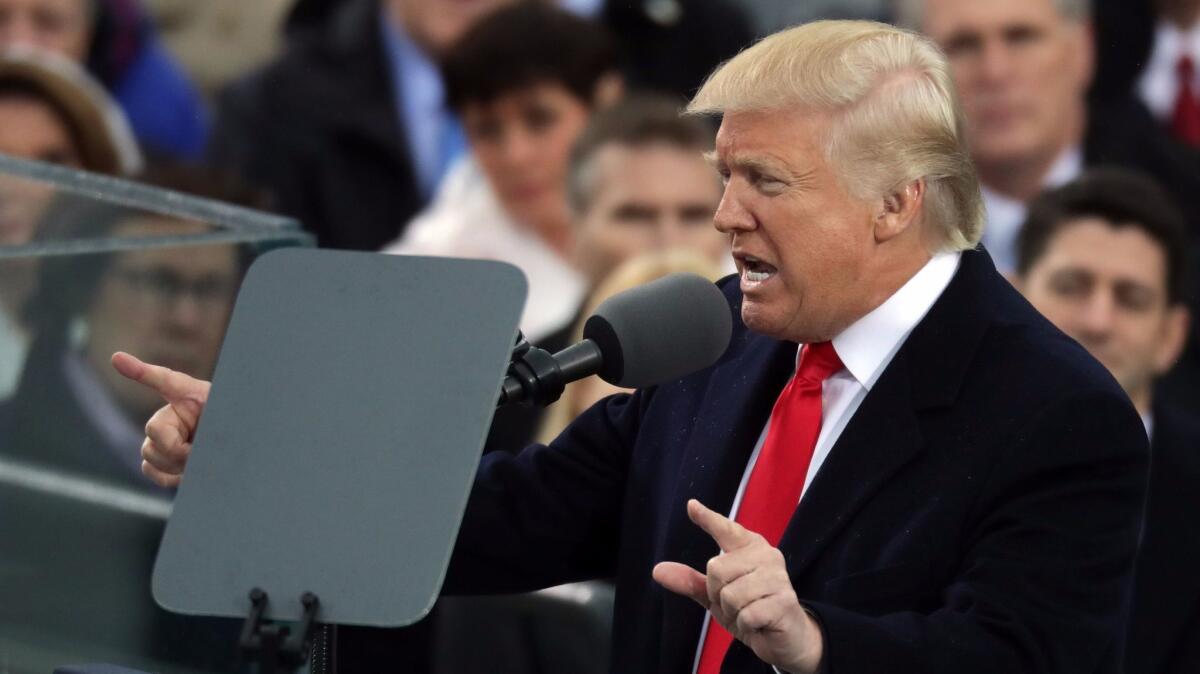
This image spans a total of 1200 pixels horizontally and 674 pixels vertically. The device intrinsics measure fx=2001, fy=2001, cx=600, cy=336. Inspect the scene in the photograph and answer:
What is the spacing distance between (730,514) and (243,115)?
11.9 ft

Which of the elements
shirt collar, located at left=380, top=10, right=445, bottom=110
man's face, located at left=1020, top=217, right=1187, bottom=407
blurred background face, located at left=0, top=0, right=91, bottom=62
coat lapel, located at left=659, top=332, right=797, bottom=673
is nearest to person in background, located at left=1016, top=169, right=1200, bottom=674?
man's face, located at left=1020, top=217, right=1187, bottom=407

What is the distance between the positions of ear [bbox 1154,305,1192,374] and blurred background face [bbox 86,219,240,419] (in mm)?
1909

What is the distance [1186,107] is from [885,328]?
10.9 feet

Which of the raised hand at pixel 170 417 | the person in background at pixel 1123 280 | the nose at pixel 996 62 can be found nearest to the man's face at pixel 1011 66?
the nose at pixel 996 62

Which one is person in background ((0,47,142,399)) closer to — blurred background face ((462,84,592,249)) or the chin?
blurred background face ((462,84,592,249))

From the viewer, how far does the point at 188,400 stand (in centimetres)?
213

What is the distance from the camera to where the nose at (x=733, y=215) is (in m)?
2.13

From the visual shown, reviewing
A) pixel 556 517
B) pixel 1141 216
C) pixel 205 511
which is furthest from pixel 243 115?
pixel 205 511

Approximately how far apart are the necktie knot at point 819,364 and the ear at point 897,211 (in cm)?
14

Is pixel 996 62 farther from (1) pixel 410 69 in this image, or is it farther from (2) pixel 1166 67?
(1) pixel 410 69

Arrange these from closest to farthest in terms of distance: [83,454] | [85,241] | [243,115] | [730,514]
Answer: [730,514], [85,241], [83,454], [243,115]

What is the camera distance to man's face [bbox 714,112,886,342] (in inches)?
83.0

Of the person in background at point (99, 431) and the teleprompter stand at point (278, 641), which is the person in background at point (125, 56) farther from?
the teleprompter stand at point (278, 641)

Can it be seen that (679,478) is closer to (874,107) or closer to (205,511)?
(874,107)
